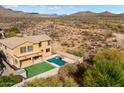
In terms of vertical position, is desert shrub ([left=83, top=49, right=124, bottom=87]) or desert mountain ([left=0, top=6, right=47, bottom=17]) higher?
desert mountain ([left=0, top=6, right=47, bottom=17])

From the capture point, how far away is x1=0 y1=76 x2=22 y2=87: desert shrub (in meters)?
5.56

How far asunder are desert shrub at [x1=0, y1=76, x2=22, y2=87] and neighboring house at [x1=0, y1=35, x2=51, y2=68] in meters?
0.33

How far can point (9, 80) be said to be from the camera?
5.59 meters

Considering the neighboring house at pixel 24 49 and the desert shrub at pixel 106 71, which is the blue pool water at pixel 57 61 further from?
the desert shrub at pixel 106 71

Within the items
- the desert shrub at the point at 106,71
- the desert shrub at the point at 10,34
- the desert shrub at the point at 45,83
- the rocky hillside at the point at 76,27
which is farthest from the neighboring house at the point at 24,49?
the desert shrub at the point at 106,71

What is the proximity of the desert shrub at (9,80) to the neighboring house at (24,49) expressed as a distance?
13.1 inches

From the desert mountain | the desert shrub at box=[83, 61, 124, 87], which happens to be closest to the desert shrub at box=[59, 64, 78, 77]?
the desert shrub at box=[83, 61, 124, 87]

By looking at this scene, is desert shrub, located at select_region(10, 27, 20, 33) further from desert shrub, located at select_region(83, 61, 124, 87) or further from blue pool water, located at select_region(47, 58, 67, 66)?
desert shrub, located at select_region(83, 61, 124, 87)

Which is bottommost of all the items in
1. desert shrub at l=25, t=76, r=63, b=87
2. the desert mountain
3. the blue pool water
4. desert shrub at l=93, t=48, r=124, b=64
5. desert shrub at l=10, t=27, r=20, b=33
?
desert shrub at l=25, t=76, r=63, b=87
